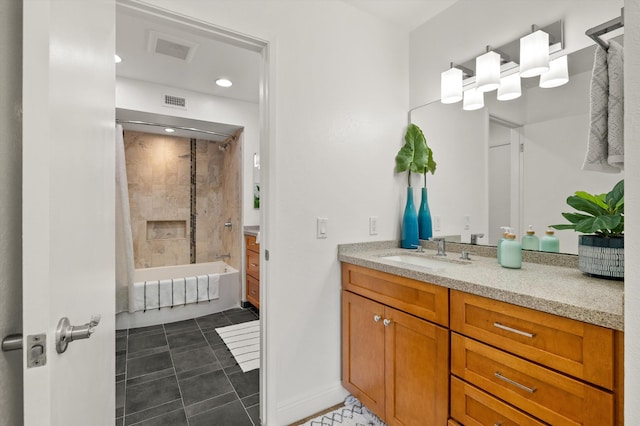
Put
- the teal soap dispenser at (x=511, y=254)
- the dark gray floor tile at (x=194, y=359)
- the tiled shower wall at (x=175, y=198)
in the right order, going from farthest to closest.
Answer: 1. the tiled shower wall at (x=175, y=198)
2. the dark gray floor tile at (x=194, y=359)
3. the teal soap dispenser at (x=511, y=254)

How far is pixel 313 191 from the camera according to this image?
1769 mm

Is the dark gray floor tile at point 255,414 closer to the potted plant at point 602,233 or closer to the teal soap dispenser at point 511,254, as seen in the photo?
the teal soap dispenser at point 511,254

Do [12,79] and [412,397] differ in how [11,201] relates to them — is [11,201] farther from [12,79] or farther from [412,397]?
[412,397]

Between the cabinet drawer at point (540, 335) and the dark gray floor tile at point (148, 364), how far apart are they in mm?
2139

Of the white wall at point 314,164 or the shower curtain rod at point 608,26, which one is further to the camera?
the white wall at point 314,164

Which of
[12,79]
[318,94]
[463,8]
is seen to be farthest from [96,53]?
[463,8]

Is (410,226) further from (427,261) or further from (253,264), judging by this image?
(253,264)

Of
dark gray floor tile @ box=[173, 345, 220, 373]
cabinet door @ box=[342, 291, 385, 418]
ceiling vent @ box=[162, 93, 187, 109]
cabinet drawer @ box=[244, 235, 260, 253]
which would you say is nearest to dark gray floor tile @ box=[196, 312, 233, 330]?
dark gray floor tile @ box=[173, 345, 220, 373]

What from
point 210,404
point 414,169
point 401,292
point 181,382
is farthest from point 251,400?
point 414,169

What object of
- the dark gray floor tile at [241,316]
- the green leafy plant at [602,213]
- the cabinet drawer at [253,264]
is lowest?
the dark gray floor tile at [241,316]

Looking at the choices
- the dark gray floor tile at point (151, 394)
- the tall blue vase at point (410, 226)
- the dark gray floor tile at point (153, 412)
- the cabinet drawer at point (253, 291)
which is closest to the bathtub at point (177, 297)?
the cabinet drawer at point (253, 291)

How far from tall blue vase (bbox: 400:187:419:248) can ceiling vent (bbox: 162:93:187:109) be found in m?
2.59

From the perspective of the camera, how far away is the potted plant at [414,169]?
2.04 m

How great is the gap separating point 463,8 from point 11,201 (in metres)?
2.31
